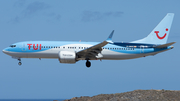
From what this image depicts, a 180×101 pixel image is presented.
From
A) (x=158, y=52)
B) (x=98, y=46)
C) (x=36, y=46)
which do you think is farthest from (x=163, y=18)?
(x=36, y=46)

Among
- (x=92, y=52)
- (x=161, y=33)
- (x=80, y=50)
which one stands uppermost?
(x=161, y=33)

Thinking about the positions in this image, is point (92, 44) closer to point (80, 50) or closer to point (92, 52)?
point (92, 52)

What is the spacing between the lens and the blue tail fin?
5141cm

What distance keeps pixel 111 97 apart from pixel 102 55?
7.74 metres

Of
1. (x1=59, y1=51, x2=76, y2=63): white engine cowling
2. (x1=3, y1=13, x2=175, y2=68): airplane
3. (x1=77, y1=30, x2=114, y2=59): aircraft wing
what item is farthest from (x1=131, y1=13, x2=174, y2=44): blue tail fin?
(x1=59, y1=51, x2=76, y2=63): white engine cowling

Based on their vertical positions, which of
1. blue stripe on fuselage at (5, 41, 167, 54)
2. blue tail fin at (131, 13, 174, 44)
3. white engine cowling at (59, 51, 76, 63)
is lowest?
white engine cowling at (59, 51, 76, 63)

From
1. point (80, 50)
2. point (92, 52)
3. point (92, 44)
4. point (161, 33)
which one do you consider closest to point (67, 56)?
point (80, 50)

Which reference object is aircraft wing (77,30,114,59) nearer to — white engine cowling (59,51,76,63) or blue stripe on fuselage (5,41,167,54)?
white engine cowling (59,51,76,63)

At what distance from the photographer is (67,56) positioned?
45.9 m

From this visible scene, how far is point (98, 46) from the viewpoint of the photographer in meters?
45.1

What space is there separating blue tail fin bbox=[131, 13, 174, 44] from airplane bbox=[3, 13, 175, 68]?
5.48ft

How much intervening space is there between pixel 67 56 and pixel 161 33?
17794mm

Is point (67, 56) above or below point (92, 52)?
below

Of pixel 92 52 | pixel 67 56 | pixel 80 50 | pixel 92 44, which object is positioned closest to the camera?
pixel 67 56
